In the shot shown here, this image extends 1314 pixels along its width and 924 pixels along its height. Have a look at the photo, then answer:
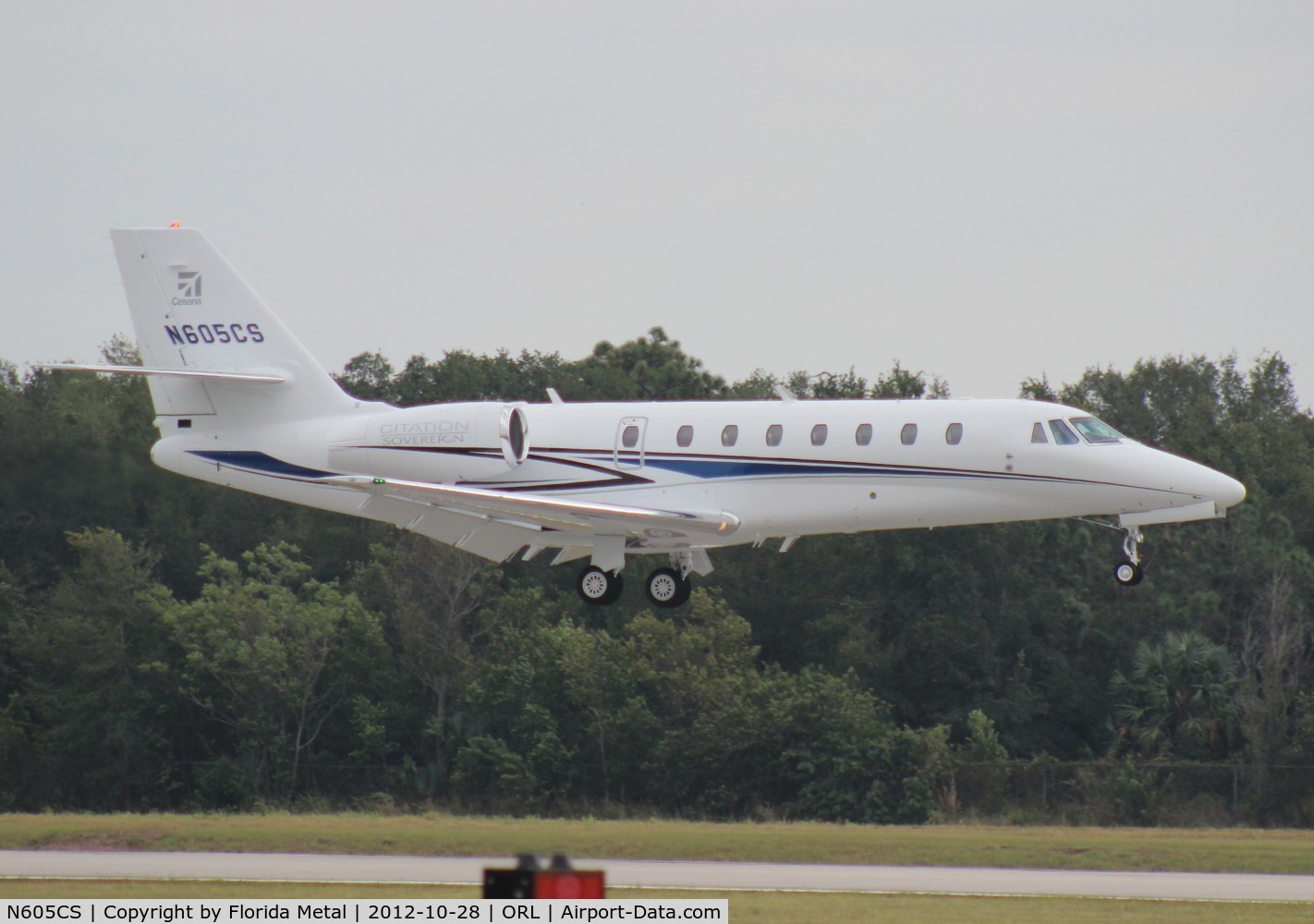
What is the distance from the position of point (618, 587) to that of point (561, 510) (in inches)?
76.8

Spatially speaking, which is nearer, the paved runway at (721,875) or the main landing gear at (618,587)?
the paved runway at (721,875)

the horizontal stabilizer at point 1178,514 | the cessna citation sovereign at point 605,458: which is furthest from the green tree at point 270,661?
the horizontal stabilizer at point 1178,514

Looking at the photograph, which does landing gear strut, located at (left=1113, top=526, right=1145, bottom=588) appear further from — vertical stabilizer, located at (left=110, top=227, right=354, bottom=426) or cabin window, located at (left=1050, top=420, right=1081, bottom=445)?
vertical stabilizer, located at (left=110, top=227, right=354, bottom=426)

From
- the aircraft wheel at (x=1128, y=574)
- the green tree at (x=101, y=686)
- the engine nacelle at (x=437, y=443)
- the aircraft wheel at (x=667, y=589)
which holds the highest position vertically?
the engine nacelle at (x=437, y=443)

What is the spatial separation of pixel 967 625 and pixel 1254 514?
1004cm

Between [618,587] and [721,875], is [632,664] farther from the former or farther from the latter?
[721,875]

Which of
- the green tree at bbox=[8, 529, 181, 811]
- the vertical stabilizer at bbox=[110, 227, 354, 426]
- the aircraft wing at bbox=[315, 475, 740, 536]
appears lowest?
the green tree at bbox=[8, 529, 181, 811]

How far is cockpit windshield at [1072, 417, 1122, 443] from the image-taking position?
25.9m

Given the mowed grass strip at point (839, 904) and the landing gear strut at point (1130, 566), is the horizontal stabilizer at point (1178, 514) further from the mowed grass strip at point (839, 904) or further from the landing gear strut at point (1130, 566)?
the mowed grass strip at point (839, 904)

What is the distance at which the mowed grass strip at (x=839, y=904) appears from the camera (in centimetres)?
2045

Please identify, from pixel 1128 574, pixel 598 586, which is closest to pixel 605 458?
pixel 598 586

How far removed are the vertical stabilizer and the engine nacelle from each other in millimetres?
1125

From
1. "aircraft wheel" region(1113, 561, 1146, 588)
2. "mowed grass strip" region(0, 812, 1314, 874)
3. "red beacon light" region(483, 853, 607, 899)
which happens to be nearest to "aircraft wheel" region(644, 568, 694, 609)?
"mowed grass strip" region(0, 812, 1314, 874)

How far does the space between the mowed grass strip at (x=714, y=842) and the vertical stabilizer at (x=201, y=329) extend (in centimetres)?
682
